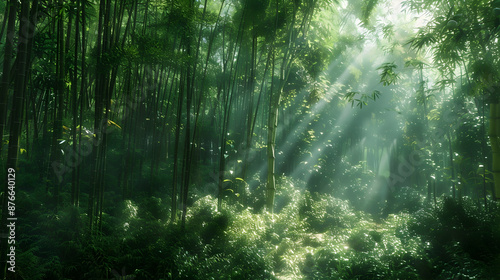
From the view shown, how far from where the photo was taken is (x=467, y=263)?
3.49m

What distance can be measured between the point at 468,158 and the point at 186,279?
23.8 feet

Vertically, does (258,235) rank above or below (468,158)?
below

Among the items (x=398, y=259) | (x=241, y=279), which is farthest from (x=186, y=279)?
(x=398, y=259)

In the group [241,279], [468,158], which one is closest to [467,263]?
[241,279]

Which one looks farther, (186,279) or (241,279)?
(241,279)

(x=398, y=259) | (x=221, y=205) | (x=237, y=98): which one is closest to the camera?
(x=398, y=259)

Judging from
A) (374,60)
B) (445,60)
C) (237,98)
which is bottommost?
(237,98)

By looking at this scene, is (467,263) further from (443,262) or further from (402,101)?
(402,101)

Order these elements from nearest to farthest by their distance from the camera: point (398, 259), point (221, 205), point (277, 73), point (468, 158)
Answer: point (398, 259), point (221, 205), point (468, 158), point (277, 73)

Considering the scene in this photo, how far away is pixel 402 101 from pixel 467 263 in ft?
38.0

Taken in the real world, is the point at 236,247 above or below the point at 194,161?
below

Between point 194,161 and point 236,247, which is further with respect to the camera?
point 194,161

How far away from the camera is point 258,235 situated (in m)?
4.72

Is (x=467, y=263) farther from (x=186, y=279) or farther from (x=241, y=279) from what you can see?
(x=186, y=279)
